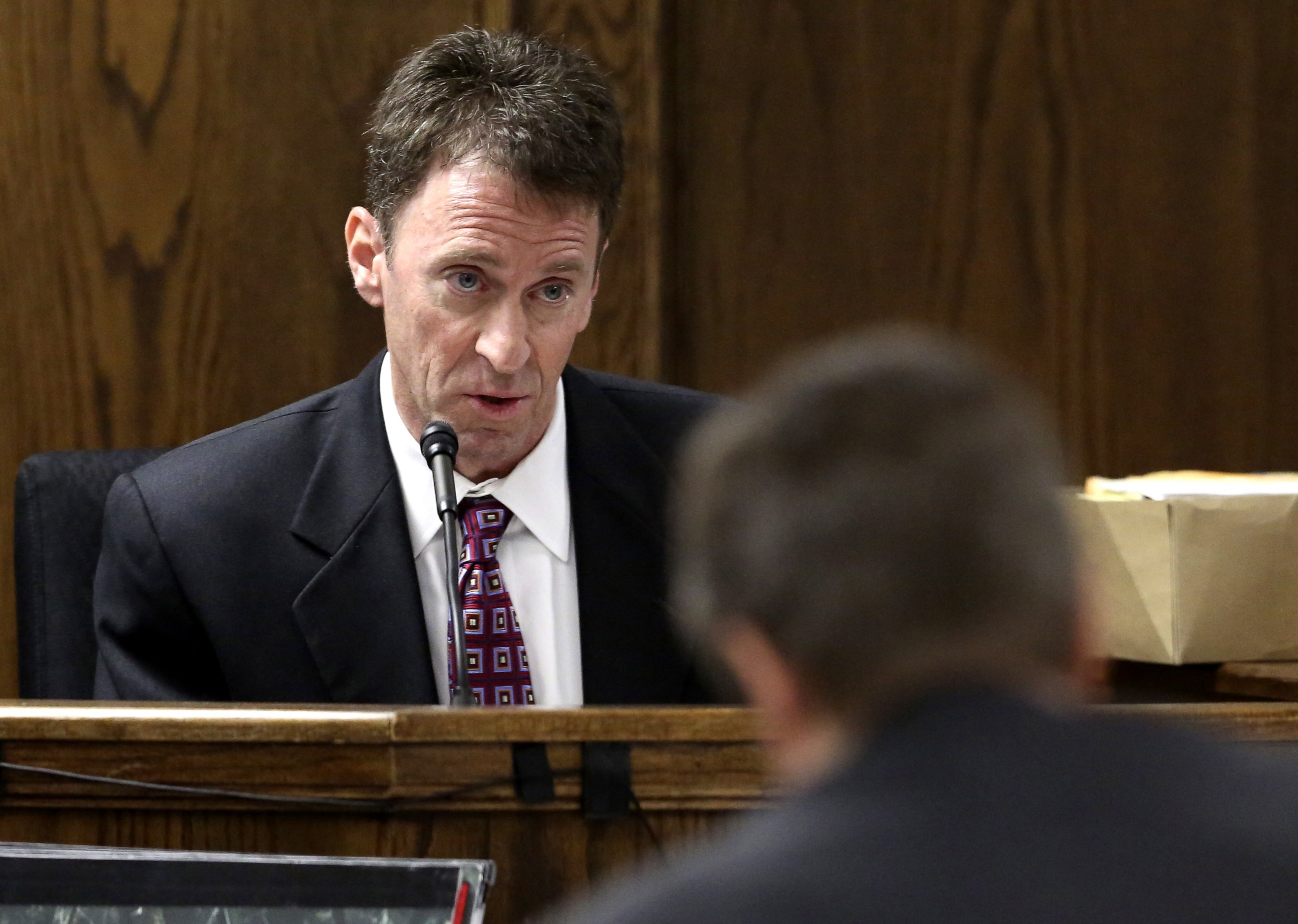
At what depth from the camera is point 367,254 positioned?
195cm

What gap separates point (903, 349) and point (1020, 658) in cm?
12

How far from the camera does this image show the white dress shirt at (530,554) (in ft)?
5.86

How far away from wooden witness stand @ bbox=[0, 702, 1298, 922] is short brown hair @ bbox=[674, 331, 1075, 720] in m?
0.63

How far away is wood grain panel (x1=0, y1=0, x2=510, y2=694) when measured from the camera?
2486 mm

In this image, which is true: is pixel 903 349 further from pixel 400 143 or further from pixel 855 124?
pixel 855 124

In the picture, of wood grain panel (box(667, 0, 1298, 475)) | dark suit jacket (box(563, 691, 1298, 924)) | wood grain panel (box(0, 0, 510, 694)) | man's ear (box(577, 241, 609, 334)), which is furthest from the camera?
wood grain panel (box(667, 0, 1298, 475))

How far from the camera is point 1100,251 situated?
2.67 m

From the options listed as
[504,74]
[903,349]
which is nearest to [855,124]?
[504,74]

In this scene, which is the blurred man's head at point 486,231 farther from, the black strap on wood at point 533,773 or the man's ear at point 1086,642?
the man's ear at point 1086,642

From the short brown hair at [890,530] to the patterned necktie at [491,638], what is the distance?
3.77ft

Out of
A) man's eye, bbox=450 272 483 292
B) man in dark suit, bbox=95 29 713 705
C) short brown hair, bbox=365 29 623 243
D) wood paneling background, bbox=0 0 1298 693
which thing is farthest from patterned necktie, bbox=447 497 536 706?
wood paneling background, bbox=0 0 1298 693

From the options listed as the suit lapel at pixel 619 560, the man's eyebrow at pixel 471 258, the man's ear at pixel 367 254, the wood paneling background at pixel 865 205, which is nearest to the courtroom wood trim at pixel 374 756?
the suit lapel at pixel 619 560

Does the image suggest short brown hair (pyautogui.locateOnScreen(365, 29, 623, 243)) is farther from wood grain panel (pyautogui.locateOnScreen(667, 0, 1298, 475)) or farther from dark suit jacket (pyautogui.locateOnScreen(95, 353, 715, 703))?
wood grain panel (pyautogui.locateOnScreen(667, 0, 1298, 475))

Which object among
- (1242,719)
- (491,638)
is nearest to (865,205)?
(491,638)
